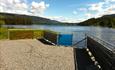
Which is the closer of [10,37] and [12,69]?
[12,69]

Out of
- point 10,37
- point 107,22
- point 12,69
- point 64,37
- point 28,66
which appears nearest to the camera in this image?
point 12,69

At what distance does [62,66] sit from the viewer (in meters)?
11.2

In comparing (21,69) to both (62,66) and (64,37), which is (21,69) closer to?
(62,66)

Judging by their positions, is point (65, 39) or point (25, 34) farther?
point (25, 34)

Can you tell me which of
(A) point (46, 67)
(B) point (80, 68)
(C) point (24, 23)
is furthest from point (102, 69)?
(C) point (24, 23)

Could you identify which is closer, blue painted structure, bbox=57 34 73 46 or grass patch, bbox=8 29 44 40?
blue painted structure, bbox=57 34 73 46

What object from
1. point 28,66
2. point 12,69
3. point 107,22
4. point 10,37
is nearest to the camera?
point 12,69

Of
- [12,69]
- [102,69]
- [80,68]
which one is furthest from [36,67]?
[102,69]

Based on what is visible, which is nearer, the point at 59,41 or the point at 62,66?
the point at 62,66

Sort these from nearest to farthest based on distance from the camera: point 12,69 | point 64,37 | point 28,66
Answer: point 12,69 → point 28,66 → point 64,37

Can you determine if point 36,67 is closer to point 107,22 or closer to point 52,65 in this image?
point 52,65

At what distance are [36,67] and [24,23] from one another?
154561mm

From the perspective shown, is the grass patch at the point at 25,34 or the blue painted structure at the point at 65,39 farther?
the grass patch at the point at 25,34

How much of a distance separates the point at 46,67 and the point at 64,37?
1105 cm
